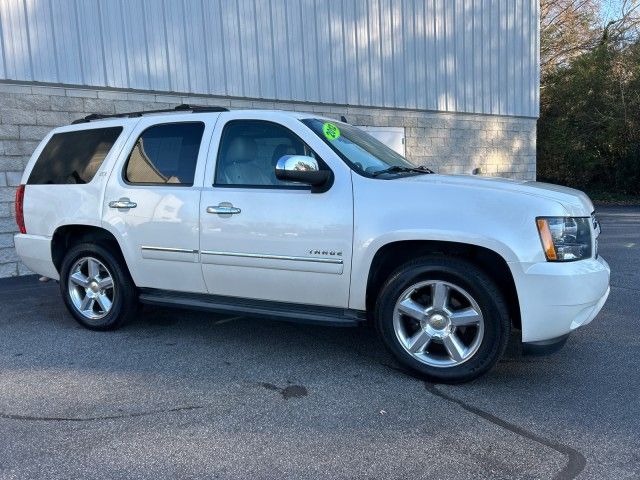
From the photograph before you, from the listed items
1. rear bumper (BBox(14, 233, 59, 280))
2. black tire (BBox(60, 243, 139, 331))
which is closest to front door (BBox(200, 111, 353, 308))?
black tire (BBox(60, 243, 139, 331))

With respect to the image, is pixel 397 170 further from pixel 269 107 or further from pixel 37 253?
pixel 269 107

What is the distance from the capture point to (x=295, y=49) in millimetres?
10484

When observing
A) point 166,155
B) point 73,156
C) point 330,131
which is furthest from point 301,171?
point 73,156

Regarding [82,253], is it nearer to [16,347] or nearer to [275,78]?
[16,347]

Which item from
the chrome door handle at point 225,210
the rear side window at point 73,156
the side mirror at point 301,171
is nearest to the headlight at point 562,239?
the side mirror at point 301,171

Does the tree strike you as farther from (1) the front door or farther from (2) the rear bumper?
(2) the rear bumper

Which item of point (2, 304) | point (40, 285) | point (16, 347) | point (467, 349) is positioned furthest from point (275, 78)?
point (467, 349)

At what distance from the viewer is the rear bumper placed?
5504 mm

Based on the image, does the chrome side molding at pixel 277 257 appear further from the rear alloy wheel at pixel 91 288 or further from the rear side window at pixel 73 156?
the rear side window at pixel 73 156

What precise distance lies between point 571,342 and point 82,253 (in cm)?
441

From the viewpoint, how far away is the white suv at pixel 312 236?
12.3 feet

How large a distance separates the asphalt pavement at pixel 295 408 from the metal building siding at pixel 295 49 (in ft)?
15.0

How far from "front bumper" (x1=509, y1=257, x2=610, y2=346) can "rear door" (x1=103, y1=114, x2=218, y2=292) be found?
8.24 feet

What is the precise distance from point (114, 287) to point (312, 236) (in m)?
2.13
